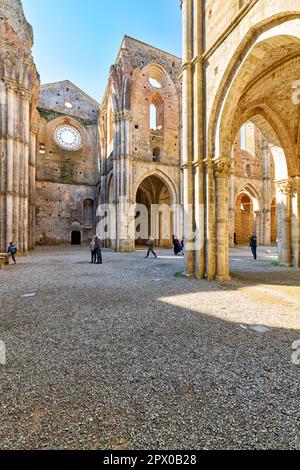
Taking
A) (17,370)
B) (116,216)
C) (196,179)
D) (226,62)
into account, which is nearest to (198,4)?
(226,62)

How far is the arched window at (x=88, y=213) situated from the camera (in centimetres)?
3172

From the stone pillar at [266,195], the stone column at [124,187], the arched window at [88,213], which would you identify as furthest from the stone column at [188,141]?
the arched window at [88,213]

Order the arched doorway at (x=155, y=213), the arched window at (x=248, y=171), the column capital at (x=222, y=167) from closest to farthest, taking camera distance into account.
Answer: the column capital at (x=222, y=167) < the arched doorway at (x=155, y=213) < the arched window at (x=248, y=171)

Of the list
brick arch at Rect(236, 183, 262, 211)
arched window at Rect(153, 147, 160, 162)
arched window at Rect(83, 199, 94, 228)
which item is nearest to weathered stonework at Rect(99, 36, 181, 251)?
A: arched window at Rect(153, 147, 160, 162)

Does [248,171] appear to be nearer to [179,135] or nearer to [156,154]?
[179,135]

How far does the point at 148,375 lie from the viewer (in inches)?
96.3

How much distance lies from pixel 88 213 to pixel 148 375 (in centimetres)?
3122

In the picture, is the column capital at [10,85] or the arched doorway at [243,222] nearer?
the column capital at [10,85]

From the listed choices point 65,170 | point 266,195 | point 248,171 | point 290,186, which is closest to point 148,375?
point 290,186

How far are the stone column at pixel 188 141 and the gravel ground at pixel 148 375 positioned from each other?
353 cm

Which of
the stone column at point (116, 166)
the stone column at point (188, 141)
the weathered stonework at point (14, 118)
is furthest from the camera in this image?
the stone column at point (116, 166)

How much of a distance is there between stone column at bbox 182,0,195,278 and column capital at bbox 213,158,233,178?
3.19 ft

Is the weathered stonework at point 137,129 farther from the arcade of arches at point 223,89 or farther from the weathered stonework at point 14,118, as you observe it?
the arcade of arches at point 223,89

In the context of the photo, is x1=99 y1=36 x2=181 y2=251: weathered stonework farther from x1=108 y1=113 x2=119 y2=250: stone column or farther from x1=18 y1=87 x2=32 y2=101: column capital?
x1=18 y1=87 x2=32 y2=101: column capital
